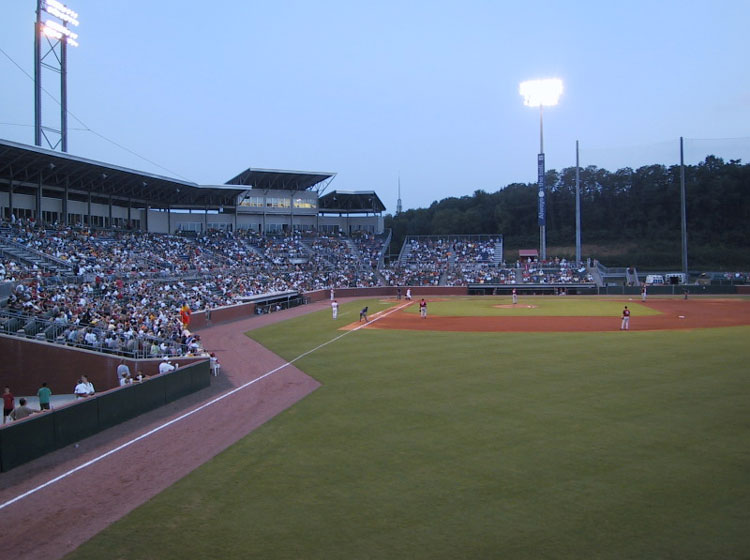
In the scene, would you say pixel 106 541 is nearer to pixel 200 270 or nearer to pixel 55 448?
pixel 55 448

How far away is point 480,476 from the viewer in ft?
31.5

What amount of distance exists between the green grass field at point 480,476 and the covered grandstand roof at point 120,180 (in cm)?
3000

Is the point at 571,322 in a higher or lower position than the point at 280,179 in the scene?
lower

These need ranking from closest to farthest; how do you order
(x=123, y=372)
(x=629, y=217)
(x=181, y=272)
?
(x=123, y=372), (x=181, y=272), (x=629, y=217)

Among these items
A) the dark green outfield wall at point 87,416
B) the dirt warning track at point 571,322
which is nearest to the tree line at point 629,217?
the dirt warning track at point 571,322

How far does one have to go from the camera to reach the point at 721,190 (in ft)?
257

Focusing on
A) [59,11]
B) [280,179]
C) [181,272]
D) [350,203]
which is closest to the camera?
[59,11]

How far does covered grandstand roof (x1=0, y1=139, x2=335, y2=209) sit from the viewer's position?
36250 millimetres

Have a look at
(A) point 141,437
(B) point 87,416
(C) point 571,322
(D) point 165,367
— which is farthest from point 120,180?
(A) point 141,437

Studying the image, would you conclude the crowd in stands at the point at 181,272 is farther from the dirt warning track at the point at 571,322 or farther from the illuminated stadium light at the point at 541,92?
the illuminated stadium light at the point at 541,92

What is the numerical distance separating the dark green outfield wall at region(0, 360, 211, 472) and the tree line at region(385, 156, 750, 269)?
6968 centimetres

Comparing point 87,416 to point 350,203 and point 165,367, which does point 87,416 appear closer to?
point 165,367

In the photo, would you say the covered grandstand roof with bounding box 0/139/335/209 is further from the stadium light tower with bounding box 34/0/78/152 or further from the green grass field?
the green grass field

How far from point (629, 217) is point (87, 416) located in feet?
292
